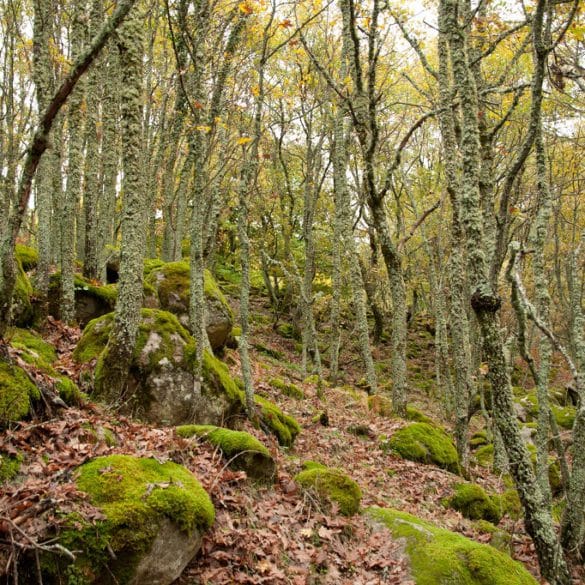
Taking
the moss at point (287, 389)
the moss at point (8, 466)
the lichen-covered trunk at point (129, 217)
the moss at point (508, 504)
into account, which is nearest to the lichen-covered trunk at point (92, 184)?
the lichen-covered trunk at point (129, 217)

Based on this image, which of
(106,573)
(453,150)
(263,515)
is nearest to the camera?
(106,573)

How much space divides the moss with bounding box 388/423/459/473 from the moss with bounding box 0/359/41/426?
21.0 ft

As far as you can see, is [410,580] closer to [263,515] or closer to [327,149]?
[263,515]

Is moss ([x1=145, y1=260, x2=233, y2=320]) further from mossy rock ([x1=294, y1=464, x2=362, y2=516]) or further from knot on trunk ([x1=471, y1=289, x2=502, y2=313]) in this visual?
knot on trunk ([x1=471, y1=289, x2=502, y2=313])

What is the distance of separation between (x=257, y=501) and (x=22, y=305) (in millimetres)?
5155

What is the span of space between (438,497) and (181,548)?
5116 mm

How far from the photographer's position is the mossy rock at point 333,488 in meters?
5.54

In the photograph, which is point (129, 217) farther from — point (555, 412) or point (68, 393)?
point (555, 412)

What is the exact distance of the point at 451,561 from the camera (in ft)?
15.4

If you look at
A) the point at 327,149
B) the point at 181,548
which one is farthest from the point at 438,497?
the point at 327,149

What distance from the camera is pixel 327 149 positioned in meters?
18.9

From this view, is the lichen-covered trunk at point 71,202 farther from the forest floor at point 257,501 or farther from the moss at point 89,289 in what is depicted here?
the moss at point 89,289

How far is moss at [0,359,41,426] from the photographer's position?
4.07 m

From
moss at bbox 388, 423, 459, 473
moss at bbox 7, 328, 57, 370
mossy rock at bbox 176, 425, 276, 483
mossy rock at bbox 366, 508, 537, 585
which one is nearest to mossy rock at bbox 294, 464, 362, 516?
mossy rock at bbox 176, 425, 276, 483
